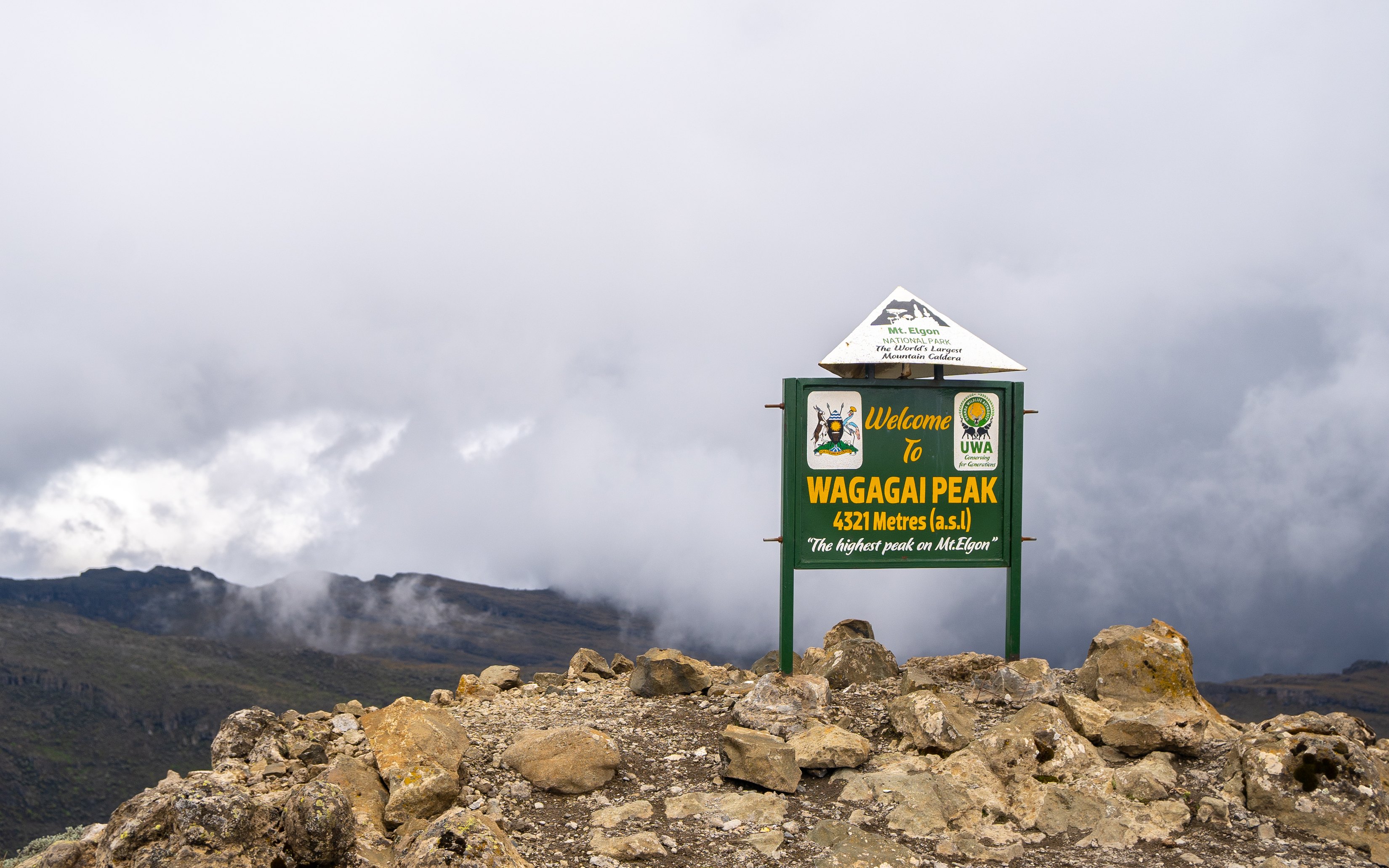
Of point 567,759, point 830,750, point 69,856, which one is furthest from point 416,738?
point 830,750

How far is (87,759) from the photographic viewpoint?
9856cm

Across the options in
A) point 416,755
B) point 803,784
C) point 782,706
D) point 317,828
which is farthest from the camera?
point 782,706

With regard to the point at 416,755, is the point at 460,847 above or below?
above

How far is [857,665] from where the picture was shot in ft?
39.2

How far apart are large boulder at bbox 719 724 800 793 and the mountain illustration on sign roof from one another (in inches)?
239

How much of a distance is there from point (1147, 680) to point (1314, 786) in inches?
82.7

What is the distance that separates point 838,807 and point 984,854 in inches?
54.8

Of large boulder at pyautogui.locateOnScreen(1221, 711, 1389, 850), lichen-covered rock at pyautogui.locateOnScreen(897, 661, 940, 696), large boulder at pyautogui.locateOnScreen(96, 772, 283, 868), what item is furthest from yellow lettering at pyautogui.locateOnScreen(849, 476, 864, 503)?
large boulder at pyautogui.locateOnScreen(96, 772, 283, 868)

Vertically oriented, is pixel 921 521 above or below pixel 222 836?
above

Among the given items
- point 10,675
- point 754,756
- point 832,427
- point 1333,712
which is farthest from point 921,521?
point 10,675

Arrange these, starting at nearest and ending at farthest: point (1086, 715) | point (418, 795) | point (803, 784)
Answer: point (418, 795)
point (803, 784)
point (1086, 715)

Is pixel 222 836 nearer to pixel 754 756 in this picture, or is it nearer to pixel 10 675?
pixel 754 756

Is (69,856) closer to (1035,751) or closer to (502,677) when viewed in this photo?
(502,677)

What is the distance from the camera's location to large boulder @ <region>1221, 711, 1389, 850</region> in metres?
8.87
